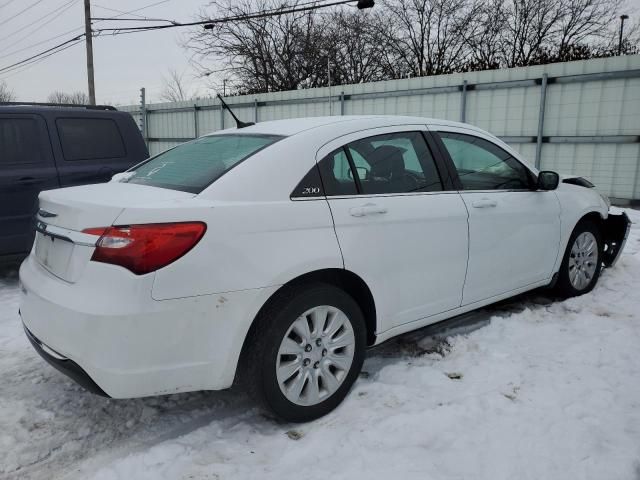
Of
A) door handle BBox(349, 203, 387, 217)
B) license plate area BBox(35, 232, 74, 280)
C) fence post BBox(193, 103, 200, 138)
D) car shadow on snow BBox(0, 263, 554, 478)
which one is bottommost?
car shadow on snow BBox(0, 263, 554, 478)

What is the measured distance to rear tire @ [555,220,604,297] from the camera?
4352mm

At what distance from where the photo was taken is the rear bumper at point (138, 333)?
2.12 meters

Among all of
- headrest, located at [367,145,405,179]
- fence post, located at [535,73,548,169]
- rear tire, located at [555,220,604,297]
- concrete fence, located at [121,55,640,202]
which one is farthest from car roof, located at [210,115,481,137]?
fence post, located at [535,73,548,169]

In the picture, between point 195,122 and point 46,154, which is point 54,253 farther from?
point 195,122

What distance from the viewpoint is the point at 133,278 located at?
6.93 feet

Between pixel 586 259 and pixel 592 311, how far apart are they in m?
0.57

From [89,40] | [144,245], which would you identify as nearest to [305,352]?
[144,245]

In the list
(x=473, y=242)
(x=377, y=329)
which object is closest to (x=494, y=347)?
(x=473, y=242)

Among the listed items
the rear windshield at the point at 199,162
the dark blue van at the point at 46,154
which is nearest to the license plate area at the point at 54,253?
the rear windshield at the point at 199,162

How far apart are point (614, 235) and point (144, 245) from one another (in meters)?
4.74

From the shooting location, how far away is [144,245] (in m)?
2.12

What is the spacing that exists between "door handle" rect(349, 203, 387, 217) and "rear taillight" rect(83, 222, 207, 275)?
0.89m

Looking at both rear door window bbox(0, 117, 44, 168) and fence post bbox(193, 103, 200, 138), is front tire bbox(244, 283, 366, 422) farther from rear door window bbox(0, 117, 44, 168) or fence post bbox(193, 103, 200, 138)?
fence post bbox(193, 103, 200, 138)

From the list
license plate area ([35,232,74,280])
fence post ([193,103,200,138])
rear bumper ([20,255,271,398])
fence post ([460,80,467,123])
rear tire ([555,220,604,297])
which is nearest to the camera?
rear bumper ([20,255,271,398])
